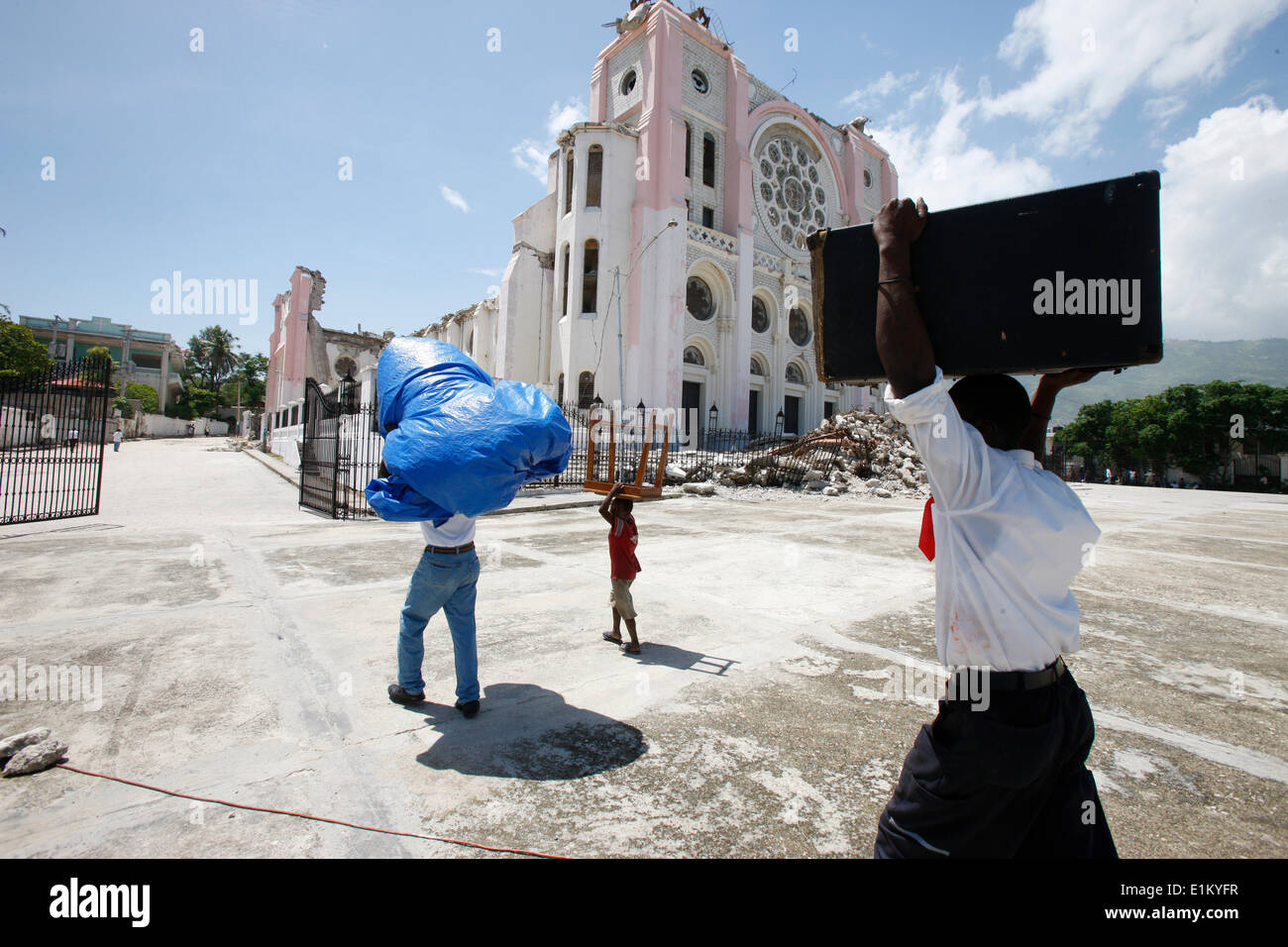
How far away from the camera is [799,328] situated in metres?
33.3

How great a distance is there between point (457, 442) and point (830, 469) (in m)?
17.2

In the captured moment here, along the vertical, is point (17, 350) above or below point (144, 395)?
below

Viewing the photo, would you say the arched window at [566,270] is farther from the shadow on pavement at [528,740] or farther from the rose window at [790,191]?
the shadow on pavement at [528,740]

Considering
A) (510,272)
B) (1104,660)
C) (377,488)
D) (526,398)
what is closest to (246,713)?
(377,488)

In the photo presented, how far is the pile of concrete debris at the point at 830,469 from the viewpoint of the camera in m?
17.8

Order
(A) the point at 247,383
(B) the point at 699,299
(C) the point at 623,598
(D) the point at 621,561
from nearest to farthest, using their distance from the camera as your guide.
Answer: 1. (C) the point at 623,598
2. (D) the point at 621,561
3. (B) the point at 699,299
4. (A) the point at 247,383

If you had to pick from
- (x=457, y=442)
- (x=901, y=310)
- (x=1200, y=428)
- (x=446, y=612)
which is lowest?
(x=446, y=612)

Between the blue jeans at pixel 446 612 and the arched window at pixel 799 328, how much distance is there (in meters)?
32.3

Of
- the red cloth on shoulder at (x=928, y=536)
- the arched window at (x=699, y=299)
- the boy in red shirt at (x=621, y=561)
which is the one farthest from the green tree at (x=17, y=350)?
the red cloth on shoulder at (x=928, y=536)

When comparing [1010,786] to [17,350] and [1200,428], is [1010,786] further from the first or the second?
[1200,428]

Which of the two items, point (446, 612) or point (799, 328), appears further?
point (799, 328)

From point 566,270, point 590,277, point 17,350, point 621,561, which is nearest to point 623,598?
point 621,561
